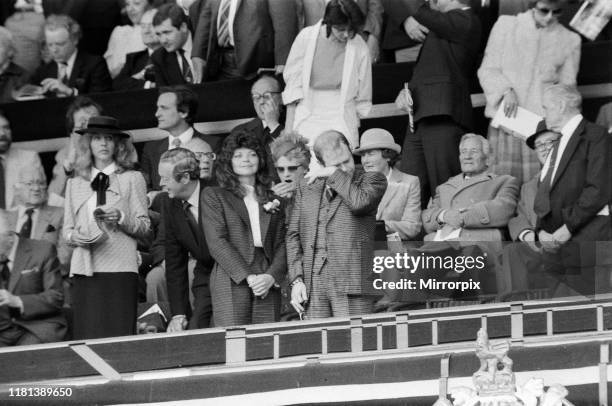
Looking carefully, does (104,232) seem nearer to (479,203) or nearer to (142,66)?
(479,203)

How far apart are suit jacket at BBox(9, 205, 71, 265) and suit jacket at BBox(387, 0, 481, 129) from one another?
2412mm

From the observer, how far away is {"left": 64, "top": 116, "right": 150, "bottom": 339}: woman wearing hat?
12.7 metres

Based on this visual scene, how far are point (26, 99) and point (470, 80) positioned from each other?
3.44m

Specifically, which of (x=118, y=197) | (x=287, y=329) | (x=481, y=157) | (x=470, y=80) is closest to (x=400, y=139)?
(x=470, y=80)

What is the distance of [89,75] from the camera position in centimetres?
1573

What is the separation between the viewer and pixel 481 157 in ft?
43.8

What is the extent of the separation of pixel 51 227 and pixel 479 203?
2.88 m

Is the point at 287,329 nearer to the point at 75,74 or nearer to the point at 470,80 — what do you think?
the point at 470,80

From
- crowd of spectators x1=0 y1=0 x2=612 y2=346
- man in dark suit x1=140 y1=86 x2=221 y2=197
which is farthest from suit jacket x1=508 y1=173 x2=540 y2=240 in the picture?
man in dark suit x1=140 y1=86 x2=221 y2=197

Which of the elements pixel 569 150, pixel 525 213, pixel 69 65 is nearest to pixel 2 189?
pixel 69 65

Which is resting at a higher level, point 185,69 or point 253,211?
point 185,69

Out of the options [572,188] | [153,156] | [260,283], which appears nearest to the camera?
[260,283]

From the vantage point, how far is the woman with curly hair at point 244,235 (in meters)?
12.2

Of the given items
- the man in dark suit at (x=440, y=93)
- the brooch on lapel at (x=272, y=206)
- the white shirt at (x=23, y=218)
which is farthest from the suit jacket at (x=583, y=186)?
the white shirt at (x=23, y=218)
